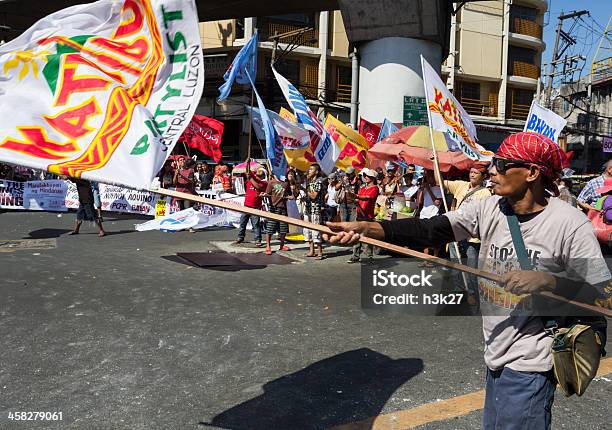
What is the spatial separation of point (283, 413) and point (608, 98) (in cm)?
4467

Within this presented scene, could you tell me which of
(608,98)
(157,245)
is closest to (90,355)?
(157,245)

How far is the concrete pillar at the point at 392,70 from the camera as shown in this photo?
61.2 feet

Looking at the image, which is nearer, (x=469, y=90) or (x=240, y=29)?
(x=240, y=29)

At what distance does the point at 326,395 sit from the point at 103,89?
Answer: 2545mm

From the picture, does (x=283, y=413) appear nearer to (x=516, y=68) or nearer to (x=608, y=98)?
(x=516, y=68)

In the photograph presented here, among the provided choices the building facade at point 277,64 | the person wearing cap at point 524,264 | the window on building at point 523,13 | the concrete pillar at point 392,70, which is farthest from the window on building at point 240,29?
the person wearing cap at point 524,264

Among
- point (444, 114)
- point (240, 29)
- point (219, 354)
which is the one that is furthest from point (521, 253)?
point (240, 29)

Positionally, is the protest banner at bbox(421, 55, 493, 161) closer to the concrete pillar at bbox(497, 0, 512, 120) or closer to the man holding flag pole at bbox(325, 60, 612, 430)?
the man holding flag pole at bbox(325, 60, 612, 430)

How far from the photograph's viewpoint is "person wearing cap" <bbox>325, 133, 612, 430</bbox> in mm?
2338

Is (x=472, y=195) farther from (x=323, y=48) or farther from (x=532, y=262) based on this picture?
(x=323, y=48)

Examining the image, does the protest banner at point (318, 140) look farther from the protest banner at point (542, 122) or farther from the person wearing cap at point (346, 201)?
the protest banner at point (542, 122)

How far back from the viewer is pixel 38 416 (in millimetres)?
3770

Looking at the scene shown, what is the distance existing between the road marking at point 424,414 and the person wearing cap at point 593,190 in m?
5.28

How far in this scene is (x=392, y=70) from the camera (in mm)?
18891
